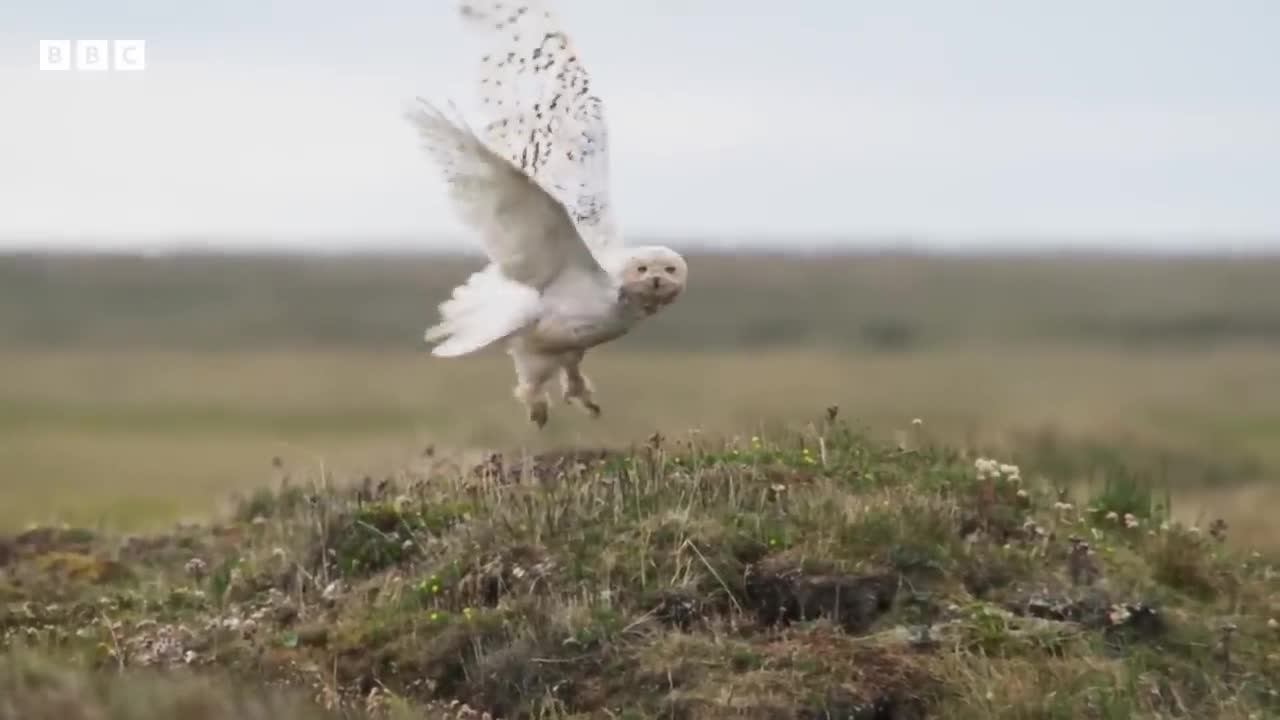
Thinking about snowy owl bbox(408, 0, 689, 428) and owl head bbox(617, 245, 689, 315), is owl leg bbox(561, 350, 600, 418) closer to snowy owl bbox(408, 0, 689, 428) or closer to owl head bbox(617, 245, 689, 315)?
snowy owl bbox(408, 0, 689, 428)

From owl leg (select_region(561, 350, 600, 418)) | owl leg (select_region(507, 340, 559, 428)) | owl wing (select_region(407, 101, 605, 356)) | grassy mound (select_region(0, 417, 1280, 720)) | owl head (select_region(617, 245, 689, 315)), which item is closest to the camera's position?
grassy mound (select_region(0, 417, 1280, 720))

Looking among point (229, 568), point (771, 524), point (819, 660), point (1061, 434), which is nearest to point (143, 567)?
point (229, 568)

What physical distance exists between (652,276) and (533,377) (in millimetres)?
1237

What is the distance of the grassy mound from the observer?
7980 millimetres

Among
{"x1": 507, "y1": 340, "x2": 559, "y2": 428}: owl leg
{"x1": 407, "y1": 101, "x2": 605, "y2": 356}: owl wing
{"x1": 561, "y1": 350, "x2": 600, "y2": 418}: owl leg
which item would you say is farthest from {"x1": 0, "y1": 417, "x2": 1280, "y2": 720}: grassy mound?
{"x1": 407, "y1": 101, "x2": 605, "y2": 356}: owl wing

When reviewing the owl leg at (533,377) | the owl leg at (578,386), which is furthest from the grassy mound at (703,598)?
the owl leg at (578,386)

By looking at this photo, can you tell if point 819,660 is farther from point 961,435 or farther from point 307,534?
point 961,435

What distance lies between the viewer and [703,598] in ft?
28.7

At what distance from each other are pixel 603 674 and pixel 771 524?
1.48 metres

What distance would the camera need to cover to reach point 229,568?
10.4 metres

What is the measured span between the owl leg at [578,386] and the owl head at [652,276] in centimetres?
95

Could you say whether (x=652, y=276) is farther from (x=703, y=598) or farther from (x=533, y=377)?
(x=703, y=598)

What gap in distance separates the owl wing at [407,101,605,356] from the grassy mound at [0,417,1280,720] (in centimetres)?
82

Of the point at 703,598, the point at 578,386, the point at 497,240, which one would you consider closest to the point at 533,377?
the point at 578,386
